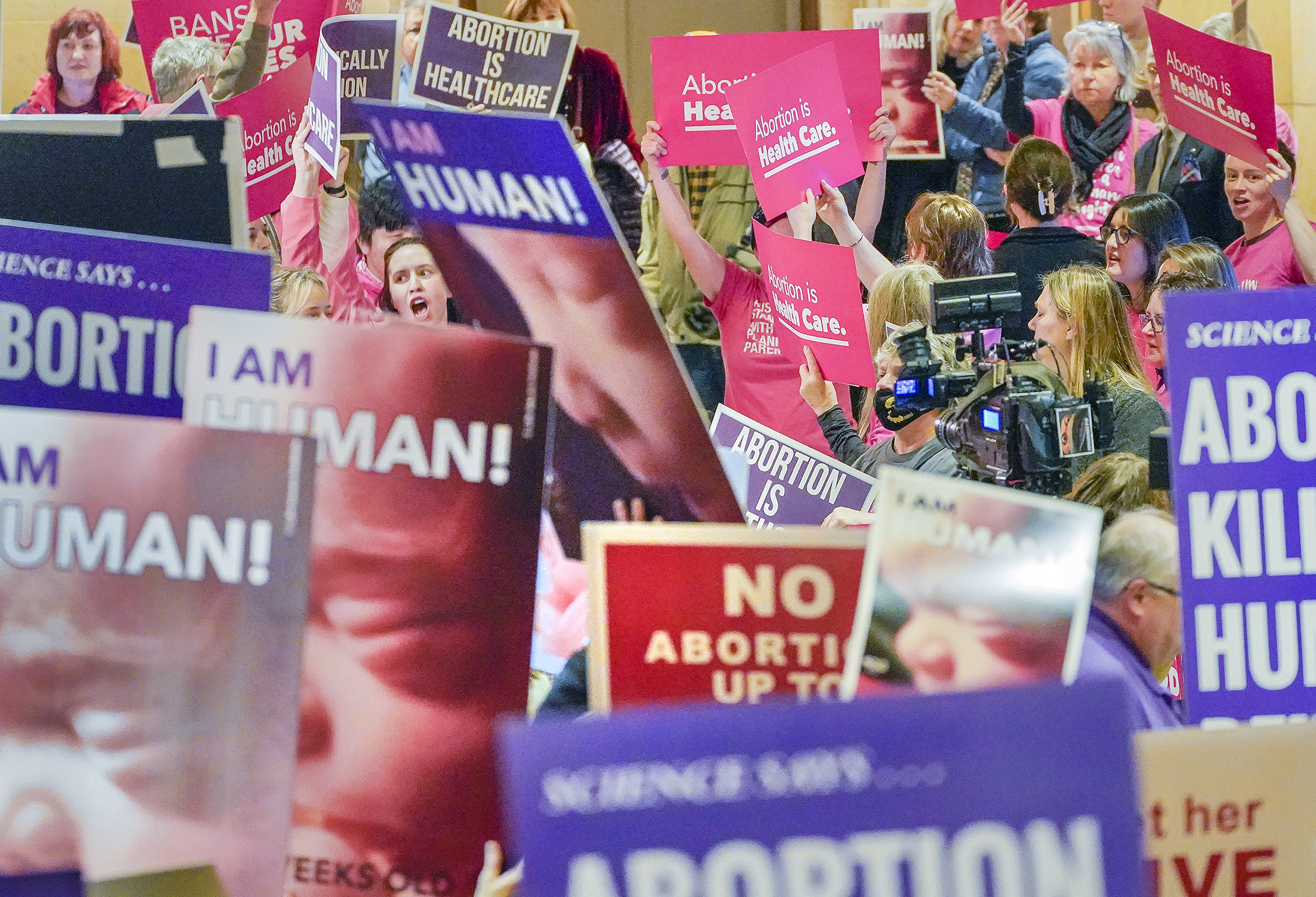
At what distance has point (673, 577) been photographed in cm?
119

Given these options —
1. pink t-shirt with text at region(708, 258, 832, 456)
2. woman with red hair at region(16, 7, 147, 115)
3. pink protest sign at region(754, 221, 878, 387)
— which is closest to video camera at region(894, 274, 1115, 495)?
pink protest sign at region(754, 221, 878, 387)

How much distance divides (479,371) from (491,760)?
27 centimetres

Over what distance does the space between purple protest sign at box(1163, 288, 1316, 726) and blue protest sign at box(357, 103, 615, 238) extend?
0.49 meters

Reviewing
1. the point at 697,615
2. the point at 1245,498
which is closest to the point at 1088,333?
the point at 1245,498

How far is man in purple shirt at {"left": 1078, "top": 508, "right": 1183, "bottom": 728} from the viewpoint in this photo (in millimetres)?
1604

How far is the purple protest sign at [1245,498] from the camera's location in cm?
133

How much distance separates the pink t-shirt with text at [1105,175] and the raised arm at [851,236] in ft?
3.29

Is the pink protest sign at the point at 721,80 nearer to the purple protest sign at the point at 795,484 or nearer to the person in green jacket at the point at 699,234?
the person in green jacket at the point at 699,234

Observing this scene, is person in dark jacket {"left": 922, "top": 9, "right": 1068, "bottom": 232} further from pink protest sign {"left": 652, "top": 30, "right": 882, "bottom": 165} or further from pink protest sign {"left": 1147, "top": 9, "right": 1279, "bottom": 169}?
pink protest sign {"left": 652, "top": 30, "right": 882, "bottom": 165}

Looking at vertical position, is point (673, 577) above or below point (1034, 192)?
below

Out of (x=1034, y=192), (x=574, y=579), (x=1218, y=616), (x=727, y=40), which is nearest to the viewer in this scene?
(x=1218, y=616)

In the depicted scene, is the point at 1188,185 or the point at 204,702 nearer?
the point at 204,702

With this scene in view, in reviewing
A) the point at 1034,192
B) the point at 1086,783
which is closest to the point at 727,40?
the point at 1034,192

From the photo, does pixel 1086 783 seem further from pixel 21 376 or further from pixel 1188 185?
pixel 1188 185
